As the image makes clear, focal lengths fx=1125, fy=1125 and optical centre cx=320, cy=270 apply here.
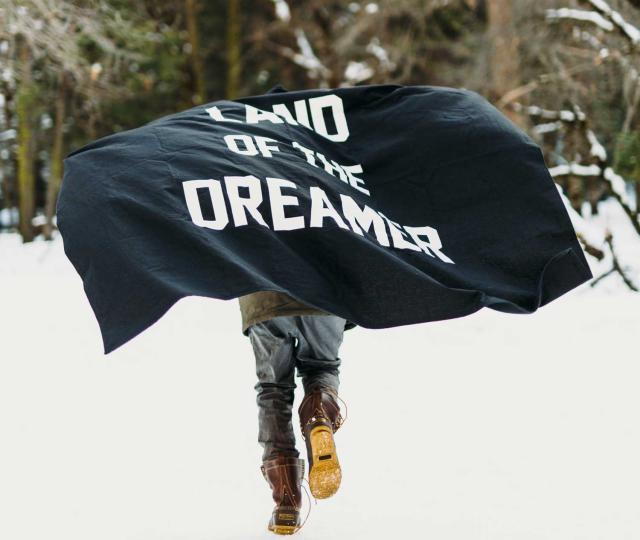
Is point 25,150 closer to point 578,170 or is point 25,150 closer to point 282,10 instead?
point 578,170

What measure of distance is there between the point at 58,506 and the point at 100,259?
1.49m

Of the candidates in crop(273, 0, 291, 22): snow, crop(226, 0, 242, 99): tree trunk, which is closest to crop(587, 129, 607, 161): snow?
crop(226, 0, 242, 99): tree trunk

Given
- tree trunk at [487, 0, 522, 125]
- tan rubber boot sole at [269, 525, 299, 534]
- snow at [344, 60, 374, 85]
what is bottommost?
snow at [344, 60, 374, 85]

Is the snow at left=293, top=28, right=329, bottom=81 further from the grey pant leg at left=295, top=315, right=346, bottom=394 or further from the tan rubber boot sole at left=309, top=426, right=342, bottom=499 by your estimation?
the tan rubber boot sole at left=309, top=426, right=342, bottom=499

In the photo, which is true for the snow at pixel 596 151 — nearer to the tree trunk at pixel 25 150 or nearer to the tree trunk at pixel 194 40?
the tree trunk at pixel 25 150

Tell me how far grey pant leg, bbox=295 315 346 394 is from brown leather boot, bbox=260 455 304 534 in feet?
Answer: 1.00

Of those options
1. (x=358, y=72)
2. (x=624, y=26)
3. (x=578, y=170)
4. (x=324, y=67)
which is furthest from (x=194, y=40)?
(x=578, y=170)

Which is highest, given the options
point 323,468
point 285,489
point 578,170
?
point 323,468

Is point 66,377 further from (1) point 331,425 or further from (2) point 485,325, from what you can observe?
(1) point 331,425

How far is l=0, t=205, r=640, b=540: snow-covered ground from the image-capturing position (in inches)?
182

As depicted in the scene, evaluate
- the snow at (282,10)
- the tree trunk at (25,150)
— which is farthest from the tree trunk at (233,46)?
the tree trunk at (25,150)

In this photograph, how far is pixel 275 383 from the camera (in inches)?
169

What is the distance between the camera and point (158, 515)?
474cm

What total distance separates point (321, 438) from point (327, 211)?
88 cm
